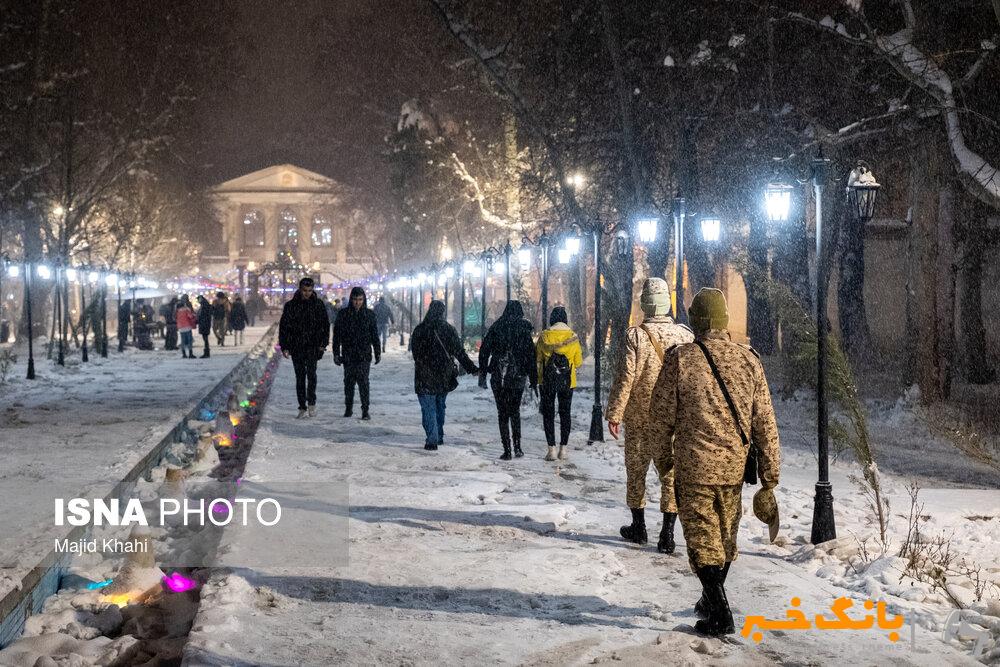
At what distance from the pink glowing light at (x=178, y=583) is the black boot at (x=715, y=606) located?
139 inches

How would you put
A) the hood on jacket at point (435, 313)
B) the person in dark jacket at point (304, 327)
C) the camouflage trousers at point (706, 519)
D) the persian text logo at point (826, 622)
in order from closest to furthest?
the camouflage trousers at point (706, 519) → the persian text logo at point (826, 622) → the hood on jacket at point (435, 313) → the person in dark jacket at point (304, 327)

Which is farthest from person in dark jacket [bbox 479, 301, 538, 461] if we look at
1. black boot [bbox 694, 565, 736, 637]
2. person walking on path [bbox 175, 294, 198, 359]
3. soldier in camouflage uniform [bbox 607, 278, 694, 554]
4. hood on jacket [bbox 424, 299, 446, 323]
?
person walking on path [bbox 175, 294, 198, 359]

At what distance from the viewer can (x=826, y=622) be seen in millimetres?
6098

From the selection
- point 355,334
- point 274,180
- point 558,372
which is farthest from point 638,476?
point 274,180

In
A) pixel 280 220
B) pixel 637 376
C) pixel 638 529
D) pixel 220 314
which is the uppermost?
pixel 280 220

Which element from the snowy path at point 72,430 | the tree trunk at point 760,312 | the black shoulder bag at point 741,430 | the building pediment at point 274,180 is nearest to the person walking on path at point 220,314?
the snowy path at point 72,430

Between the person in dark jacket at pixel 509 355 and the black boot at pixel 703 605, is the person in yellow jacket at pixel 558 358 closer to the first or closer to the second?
the person in dark jacket at pixel 509 355

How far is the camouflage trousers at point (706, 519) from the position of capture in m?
5.74

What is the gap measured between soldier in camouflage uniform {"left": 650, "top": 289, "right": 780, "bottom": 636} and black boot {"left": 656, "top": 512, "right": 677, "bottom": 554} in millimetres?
1653

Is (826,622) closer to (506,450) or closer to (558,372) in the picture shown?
(558,372)

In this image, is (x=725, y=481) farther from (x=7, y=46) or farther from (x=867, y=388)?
(x=7, y=46)

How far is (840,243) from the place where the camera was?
21703 millimetres

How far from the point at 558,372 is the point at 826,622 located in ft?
18.1

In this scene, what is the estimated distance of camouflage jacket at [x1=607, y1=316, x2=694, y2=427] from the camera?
7.62 metres
